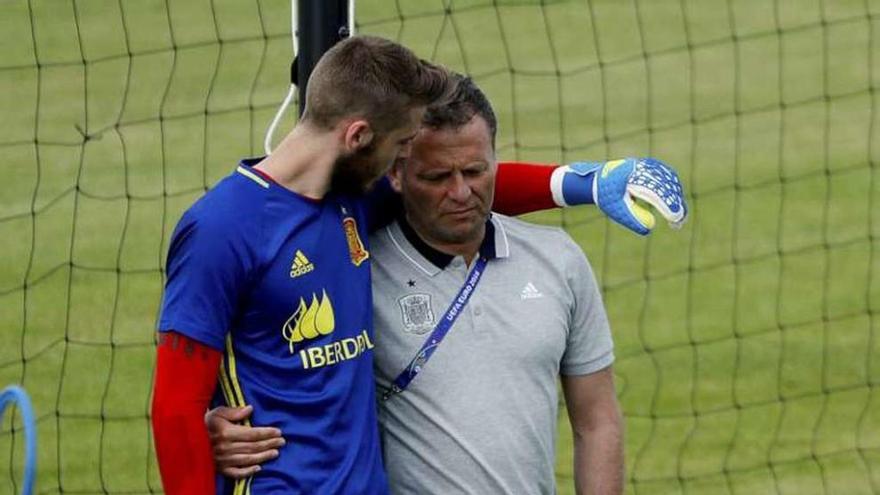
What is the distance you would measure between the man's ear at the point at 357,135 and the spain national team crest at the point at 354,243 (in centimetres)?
24

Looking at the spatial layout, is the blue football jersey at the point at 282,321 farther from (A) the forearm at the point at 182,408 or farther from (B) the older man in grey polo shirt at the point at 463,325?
(B) the older man in grey polo shirt at the point at 463,325

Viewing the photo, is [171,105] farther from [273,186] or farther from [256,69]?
[273,186]

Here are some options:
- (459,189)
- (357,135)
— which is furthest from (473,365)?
(357,135)

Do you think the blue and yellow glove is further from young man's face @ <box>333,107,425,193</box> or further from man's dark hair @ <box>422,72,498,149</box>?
young man's face @ <box>333,107,425,193</box>

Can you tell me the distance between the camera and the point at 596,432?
209 inches

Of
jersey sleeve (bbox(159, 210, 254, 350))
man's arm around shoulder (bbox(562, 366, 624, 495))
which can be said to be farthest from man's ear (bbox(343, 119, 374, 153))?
man's arm around shoulder (bbox(562, 366, 624, 495))

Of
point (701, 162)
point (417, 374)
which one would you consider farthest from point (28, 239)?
point (417, 374)

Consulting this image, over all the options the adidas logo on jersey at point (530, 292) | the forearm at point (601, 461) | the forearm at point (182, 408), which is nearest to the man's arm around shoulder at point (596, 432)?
the forearm at point (601, 461)

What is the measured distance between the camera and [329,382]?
473 centimetres

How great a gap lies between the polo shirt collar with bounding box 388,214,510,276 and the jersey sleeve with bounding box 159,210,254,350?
0.67 metres

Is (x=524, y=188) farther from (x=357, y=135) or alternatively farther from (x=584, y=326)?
(x=357, y=135)

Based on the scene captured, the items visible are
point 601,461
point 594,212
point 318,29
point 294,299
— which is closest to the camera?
point 294,299

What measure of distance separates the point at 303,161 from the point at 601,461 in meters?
1.16

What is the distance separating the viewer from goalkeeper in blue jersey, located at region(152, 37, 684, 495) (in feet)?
15.0
